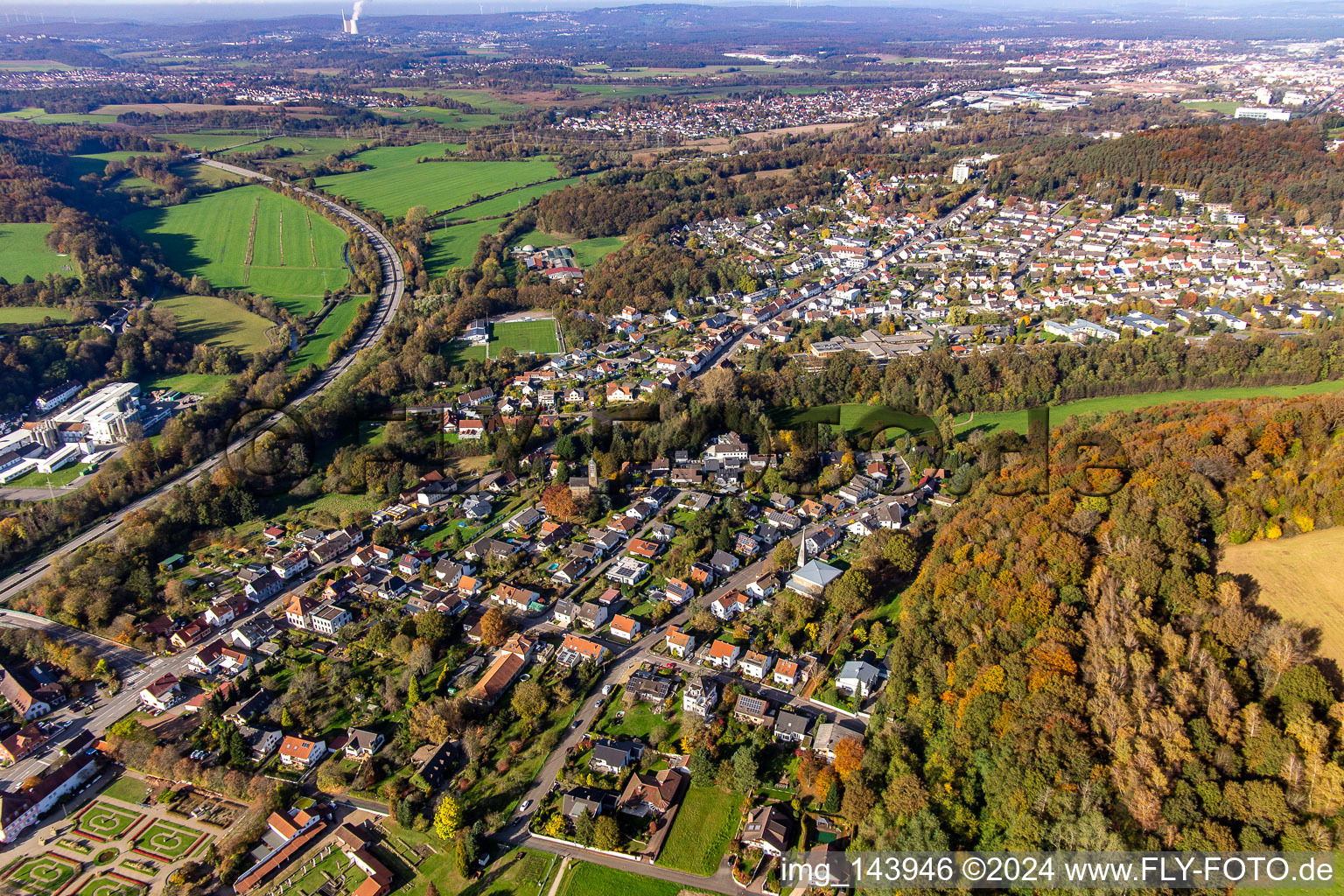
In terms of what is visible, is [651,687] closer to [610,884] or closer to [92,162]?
[610,884]

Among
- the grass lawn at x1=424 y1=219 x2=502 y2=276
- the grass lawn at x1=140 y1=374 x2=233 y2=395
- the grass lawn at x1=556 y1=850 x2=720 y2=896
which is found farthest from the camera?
the grass lawn at x1=424 y1=219 x2=502 y2=276

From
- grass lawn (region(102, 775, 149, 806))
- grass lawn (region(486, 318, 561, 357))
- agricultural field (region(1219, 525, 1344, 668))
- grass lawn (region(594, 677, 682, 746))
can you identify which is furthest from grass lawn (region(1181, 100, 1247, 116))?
grass lawn (region(102, 775, 149, 806))

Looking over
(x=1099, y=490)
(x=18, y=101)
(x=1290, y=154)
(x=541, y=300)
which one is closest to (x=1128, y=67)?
(x=1290, y=154)

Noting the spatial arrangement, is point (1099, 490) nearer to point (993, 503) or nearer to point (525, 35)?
point (993, 503)

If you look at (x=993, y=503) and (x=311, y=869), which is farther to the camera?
(x=993, y=503)

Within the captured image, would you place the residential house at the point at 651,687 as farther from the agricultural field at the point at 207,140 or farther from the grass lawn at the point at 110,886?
the agricultural field at the point at 207,140

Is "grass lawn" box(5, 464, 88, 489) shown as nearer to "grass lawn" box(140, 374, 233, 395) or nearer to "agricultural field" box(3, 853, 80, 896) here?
"grass lawn" box(140, 374, 233, 395)
